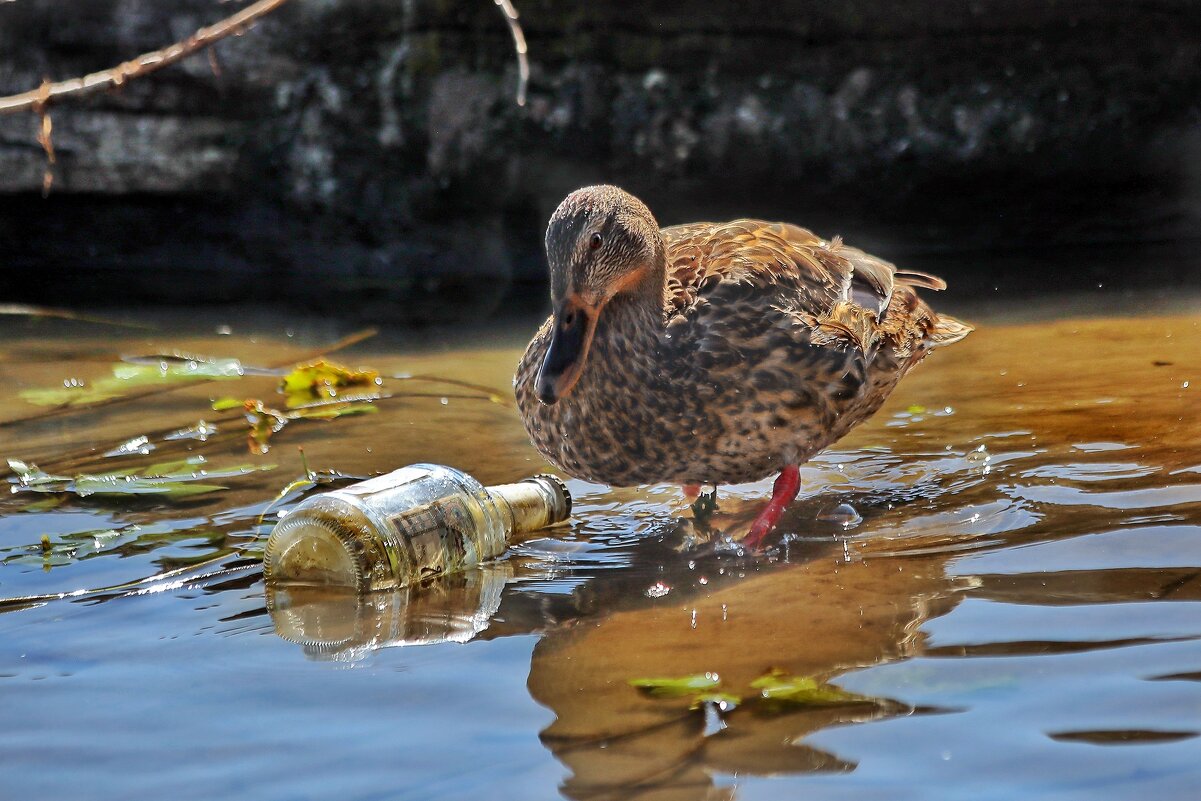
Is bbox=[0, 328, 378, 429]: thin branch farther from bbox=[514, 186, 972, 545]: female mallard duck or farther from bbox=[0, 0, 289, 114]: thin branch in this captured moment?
bbox=[0, 0, 289, 114]: thin branch

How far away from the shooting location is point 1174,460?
4.11m

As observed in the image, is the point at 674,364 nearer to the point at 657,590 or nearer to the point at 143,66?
the point at 657,590

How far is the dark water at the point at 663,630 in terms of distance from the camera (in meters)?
2.51

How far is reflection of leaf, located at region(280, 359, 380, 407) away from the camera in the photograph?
5461mm

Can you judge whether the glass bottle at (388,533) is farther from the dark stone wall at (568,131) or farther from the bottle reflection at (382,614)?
the dark stone wall at (568,131)

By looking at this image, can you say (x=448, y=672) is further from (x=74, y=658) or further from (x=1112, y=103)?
(x=1112, y=103)

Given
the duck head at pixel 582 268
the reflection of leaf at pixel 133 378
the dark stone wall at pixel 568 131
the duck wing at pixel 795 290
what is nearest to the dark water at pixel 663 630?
the reflection of leaf at pixel 133 378

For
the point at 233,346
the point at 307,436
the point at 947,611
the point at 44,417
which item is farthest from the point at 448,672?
the point at 233,346

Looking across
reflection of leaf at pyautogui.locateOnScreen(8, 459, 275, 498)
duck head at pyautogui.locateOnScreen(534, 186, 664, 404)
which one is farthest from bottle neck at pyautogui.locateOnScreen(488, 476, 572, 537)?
reflection of leaf at pyautogui.locateOnScreen(8, 459, 275, 498)

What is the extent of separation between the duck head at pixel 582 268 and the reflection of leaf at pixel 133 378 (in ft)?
7.79

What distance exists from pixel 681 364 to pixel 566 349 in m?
0.39

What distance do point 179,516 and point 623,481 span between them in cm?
140

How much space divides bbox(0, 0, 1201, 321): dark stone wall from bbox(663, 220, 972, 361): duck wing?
2.69m

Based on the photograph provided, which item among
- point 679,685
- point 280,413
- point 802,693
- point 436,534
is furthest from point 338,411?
point 802,693
